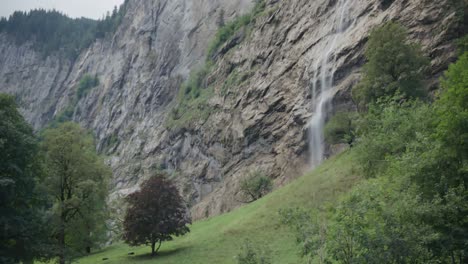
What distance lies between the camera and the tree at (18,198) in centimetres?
2189

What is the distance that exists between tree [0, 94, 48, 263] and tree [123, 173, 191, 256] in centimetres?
978

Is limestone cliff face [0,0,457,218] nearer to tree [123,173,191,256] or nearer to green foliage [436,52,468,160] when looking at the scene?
tree [123,173,191,256]

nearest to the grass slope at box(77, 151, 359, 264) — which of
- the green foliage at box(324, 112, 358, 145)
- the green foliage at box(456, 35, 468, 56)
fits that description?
the green foliage at box(324, 112, 358, 145)

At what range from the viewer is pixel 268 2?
91125 mm

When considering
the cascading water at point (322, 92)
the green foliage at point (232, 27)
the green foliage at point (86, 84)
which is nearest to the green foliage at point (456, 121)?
the cascading water at point (322, 92)

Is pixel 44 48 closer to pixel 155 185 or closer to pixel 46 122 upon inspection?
Result: pixel 46 122

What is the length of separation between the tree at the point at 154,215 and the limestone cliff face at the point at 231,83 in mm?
11185

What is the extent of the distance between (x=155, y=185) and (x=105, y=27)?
502ft

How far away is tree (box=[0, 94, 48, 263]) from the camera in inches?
862

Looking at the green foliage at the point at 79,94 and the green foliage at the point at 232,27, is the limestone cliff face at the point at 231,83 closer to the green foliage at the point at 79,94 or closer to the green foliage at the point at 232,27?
the green foliage at the point at 232,27

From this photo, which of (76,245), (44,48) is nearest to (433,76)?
(76,245)

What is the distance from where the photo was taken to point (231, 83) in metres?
81.9

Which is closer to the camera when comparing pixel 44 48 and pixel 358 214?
pixel 358 214

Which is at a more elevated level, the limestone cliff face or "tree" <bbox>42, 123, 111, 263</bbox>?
the limestone cliff face
